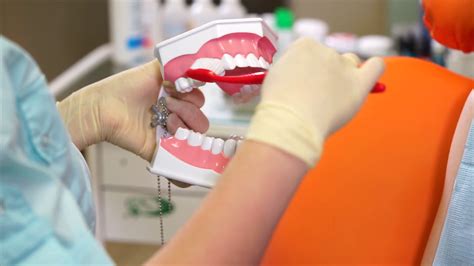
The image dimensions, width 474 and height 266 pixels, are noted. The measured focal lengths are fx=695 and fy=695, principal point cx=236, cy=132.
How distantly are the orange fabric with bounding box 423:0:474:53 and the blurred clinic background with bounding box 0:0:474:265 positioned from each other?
0.83 m

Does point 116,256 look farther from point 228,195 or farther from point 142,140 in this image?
point 228,195

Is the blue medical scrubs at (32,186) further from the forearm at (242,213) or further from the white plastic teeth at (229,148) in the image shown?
the white plastic teeth at (229,148)

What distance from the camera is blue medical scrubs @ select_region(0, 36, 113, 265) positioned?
2.15ft

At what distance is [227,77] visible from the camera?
35.3 inches

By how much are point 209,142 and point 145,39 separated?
3.54 ft

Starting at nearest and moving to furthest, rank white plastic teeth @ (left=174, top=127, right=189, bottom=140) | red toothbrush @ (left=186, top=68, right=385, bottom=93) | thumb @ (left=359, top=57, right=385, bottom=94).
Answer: thumb @ (left=359, top=57, right=385, bottom=94)
red toothbrush @ (left=186, top=68, right=385, bottom=93)
white plastic teeth @ (left=174, top=127, right=189, bottom=140)

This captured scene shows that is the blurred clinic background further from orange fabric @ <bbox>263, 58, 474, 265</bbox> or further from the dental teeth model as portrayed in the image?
the dental teeth model

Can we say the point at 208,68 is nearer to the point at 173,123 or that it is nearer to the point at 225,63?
the point at 225,63

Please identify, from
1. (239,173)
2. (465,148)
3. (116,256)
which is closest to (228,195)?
(239,173)

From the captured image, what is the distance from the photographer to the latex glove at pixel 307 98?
0.68 metres

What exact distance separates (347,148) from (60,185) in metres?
0.55

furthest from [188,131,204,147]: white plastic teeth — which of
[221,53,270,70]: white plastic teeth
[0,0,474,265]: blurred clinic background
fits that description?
[0,0,474,265]: blurred clinic background

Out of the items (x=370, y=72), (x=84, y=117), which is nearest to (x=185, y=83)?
(x=84, y=117)

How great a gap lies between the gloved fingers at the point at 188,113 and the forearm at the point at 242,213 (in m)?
0.36
